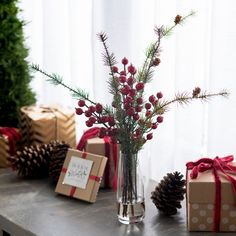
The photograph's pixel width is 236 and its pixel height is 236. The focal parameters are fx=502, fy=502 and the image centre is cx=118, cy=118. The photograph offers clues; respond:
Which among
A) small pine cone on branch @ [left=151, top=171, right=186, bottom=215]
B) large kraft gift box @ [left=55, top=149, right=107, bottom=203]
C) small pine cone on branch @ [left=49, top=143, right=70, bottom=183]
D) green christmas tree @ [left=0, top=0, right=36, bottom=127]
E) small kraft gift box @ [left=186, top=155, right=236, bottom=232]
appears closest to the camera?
small kraft gift box @ [left=186, top=155, right=236, bottom=232]

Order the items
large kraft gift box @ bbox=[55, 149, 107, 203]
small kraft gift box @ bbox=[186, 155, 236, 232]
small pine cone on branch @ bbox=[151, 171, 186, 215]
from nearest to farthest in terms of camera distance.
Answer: small kraft gift box @ bbox=[186, 155, 236, 232]
small pine cone on branch @ bbox=[151, 171, 186, 215]
large kraft gift box @ bbox=[55, 149, 107, 203]

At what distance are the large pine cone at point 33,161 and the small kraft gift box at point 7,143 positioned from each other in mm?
139

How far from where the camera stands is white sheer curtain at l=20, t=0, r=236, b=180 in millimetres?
1279

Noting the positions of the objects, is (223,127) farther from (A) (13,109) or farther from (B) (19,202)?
(A) (13,109)

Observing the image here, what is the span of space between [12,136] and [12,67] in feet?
0.88

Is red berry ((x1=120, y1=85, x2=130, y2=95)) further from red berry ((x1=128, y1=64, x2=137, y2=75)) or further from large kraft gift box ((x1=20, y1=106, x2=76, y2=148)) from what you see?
large kraft gift box ((x1=20, y1=106, x2=76, y2=148))

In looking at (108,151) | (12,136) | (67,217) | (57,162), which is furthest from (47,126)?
(67,217)

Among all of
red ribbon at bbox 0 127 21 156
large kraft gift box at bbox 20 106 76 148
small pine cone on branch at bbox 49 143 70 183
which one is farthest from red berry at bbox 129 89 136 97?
red ribbon at bbox 0 127 21 156

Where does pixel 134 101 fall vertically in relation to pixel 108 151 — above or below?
above

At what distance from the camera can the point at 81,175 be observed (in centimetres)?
137

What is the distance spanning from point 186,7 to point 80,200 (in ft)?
1.94

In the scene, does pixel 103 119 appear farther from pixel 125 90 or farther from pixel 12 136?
pixel 12 136

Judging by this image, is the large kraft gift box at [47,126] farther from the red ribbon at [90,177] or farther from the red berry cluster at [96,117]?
the red berry cluster at [96,117]

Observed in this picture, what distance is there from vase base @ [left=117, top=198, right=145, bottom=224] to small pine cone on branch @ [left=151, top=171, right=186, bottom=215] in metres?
0.06
